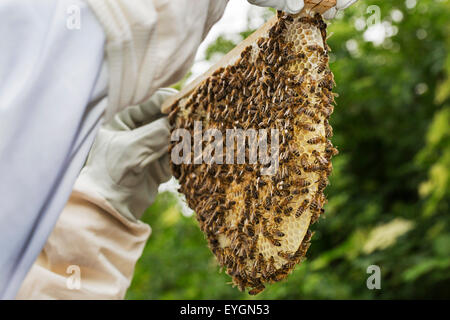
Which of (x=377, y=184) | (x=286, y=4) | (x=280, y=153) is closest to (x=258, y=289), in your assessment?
(x=280, y=153)

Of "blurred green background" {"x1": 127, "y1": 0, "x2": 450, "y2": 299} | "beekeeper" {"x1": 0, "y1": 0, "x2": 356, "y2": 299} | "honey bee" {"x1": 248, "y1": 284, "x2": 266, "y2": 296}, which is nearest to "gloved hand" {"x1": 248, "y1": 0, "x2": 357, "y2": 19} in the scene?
"beekeeper" {"x1": 0, "y1": 0, "x2": 356, "y2": 299}

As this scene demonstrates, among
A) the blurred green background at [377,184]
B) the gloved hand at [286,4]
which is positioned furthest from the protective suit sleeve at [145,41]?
the blurred green background at [377,184]

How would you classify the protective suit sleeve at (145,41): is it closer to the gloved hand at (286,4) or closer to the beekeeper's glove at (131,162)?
the gloved hand at (286,4)

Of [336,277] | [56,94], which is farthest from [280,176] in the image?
[336,277]

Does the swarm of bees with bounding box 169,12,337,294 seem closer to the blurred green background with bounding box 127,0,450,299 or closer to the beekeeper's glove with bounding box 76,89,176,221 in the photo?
the beekeeper's glove with bounding box 76,89,176,221

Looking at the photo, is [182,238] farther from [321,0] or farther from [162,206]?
[321,0]
